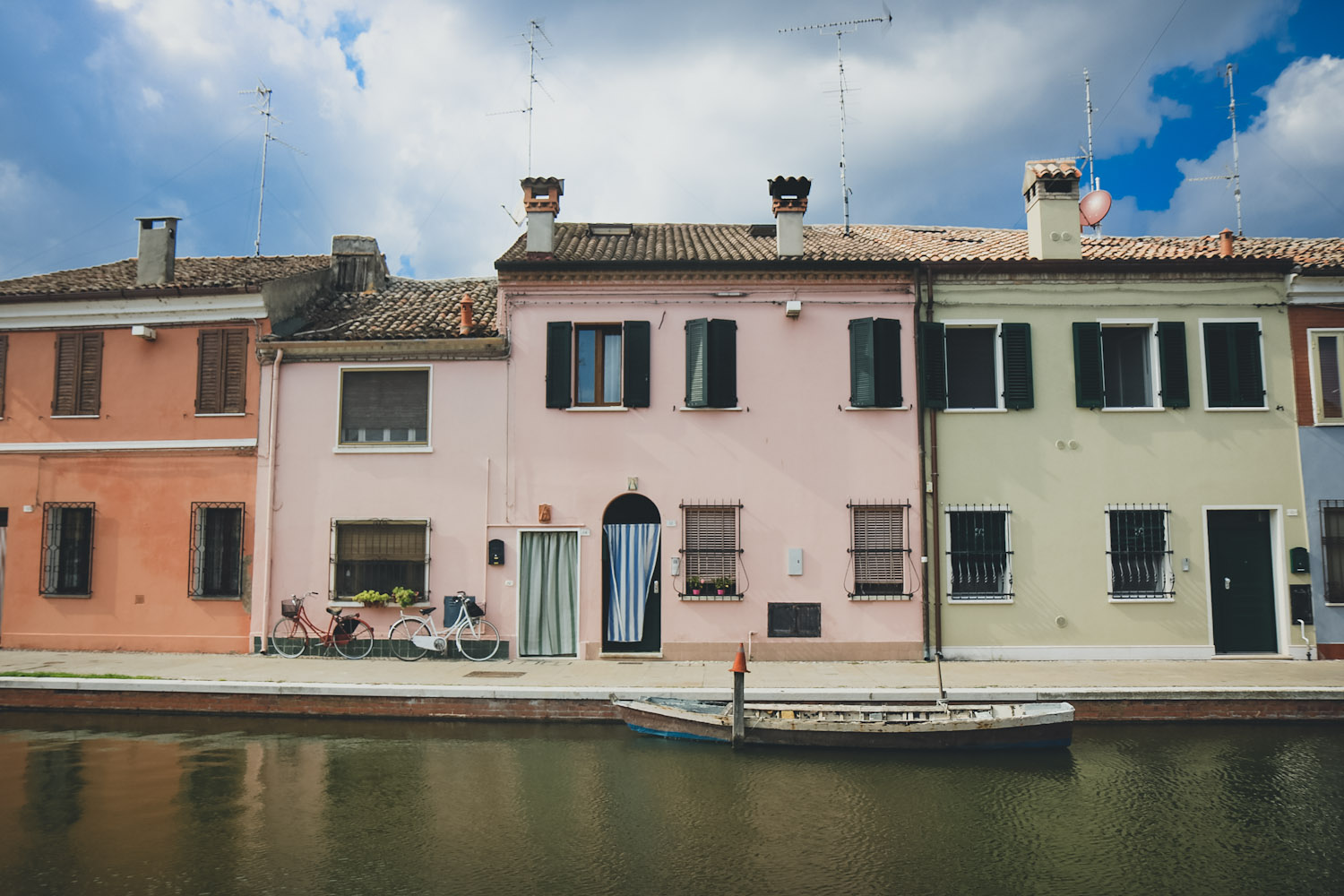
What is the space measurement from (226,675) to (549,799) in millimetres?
7048

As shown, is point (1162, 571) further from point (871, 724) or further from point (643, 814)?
point (643, 814)

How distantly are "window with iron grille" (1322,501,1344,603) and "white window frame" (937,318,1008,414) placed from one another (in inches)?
237

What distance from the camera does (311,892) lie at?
6.75m

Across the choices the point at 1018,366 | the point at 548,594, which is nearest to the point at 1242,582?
the point at 1018,366

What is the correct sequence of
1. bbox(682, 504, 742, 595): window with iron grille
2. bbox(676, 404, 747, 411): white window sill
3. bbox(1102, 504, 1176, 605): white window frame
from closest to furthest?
bbox(1102, 504, 1176, 605): white window frame, bbox(682, 504, 742, 595): window with iron grille, bbox(676, 404, 747, 411): white window sill

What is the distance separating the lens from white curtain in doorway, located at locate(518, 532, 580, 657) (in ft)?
49.6

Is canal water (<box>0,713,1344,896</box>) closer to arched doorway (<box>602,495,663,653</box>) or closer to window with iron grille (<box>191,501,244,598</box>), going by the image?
arched doorway (<box>602,495,663,653</box>)

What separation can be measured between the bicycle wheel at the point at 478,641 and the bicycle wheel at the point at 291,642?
2.85 meters

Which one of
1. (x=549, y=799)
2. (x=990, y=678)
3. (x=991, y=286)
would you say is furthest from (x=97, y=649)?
(x=991, y=286)

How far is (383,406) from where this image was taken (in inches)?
624

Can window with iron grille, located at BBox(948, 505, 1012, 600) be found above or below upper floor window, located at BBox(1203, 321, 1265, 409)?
below

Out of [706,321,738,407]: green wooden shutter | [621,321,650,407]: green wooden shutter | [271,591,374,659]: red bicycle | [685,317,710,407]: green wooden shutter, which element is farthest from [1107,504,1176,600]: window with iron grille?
[271,591,374,659]: red bicycle

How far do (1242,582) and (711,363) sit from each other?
10.2 m

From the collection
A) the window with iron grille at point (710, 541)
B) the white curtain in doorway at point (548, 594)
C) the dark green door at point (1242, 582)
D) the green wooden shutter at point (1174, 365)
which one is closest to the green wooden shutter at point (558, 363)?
the white curtain in doorway at point (548, 594)
